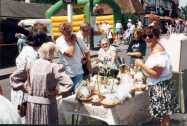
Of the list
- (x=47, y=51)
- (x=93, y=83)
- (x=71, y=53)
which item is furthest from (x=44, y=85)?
(x=71, y=53)

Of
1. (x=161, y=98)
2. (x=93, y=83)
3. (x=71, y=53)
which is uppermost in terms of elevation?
(x=71, y=53)

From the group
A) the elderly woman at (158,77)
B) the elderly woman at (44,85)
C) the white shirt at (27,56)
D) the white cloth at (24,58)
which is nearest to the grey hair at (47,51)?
the elderly woman at (44,85)

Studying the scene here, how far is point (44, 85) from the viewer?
5.32 metres

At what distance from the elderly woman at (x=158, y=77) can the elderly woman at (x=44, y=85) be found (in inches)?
53.3

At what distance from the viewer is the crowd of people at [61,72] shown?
5.36 meters

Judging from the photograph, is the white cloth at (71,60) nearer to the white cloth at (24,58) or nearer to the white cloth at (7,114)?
the white cloth at (24,58)

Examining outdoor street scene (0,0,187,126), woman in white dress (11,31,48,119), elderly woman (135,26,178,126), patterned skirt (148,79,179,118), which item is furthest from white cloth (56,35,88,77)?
patterned skirt (148,79,179,118)

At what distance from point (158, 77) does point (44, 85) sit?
171cm

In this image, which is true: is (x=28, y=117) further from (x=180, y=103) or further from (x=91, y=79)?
(x=180, y=103)

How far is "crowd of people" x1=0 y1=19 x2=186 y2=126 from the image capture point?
17.6ft

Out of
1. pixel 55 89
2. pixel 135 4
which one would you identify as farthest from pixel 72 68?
pixel 135 4

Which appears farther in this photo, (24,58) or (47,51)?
(24,58)

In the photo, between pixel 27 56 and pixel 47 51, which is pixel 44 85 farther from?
pixel 27 56

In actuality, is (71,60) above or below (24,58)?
below
